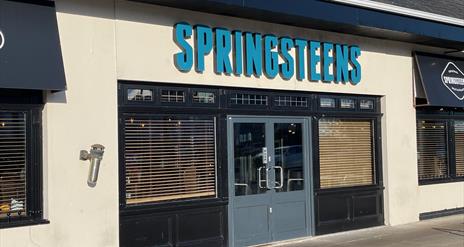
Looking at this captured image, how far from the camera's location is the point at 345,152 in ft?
37.8

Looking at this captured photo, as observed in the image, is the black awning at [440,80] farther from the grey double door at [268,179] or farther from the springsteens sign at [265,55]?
the grey double door at [268,179]

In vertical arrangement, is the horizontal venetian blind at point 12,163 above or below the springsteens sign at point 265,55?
below

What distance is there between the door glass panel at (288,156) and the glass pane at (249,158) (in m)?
0.31

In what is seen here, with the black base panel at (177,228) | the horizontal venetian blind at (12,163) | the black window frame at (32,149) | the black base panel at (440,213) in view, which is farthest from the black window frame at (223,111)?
the black base panel at (440,213)

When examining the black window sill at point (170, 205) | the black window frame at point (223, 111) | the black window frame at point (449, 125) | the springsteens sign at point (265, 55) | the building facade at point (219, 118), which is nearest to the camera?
the building facade at point (219, 118)

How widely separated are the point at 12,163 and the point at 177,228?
8.31ft

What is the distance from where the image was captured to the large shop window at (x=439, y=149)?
13038mm

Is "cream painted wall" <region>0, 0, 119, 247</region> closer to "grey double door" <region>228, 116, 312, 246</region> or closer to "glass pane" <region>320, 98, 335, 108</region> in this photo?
"grey double door" <region>228, 116, 312, 246</region>

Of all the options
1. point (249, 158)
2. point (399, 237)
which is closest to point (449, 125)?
point (399, 237)

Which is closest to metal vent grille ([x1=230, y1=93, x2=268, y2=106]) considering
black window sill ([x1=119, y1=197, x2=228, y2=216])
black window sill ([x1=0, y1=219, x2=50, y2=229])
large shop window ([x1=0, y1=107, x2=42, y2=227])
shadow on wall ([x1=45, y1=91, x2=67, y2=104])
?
black window sill ([x1=119, y1=197, x2=228, y2=216])

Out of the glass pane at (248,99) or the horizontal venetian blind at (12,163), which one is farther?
the glass pane at (248,99)

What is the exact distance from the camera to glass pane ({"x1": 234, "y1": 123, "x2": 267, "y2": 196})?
9.81 metres

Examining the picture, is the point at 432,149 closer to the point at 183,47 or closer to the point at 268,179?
the point at 268,179

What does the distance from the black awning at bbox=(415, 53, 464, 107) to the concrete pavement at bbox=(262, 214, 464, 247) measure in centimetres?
247
